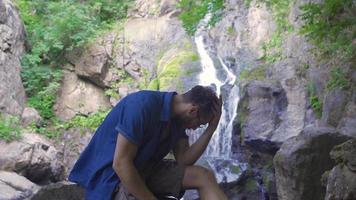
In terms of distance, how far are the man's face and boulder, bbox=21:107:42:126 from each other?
32.8 ft

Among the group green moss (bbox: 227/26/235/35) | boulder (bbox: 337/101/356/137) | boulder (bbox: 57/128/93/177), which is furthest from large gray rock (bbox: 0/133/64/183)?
boulder (bbox: 337/101/356/137)

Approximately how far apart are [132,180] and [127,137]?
0.26m

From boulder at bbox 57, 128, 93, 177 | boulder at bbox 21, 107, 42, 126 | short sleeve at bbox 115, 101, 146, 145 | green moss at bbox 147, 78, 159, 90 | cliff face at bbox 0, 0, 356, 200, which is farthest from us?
boulder at bbox 21, 107, 42, 126

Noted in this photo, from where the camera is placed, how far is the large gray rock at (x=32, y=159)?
995cm

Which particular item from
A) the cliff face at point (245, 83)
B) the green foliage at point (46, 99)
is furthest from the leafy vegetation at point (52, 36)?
the cliff face at point (245, 83)

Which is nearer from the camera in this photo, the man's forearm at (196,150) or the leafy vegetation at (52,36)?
the man's forearm at (196,150)

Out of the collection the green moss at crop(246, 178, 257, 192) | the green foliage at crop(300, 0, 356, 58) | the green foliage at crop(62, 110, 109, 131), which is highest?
the green foliage at crop(300, 0, 356, 58)

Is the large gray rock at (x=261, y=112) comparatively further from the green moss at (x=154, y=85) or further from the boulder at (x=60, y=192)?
the boulder at (x=60, y=192)

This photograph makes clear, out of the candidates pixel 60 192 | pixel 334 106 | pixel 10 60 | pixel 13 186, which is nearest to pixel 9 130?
Result: pixel 13 186

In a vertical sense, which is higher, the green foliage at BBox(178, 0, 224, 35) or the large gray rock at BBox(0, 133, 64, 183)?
the green foliage at BBox(178, 0, 224, 35)

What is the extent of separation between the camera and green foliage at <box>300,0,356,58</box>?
24.2ft

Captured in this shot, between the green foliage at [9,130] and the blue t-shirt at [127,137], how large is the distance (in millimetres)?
8039

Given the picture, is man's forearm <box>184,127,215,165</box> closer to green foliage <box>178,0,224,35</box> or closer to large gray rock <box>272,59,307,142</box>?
green foliage <box>178,0,224,35</box>

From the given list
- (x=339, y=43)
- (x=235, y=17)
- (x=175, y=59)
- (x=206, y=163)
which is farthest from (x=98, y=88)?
(x=339, y=43)
